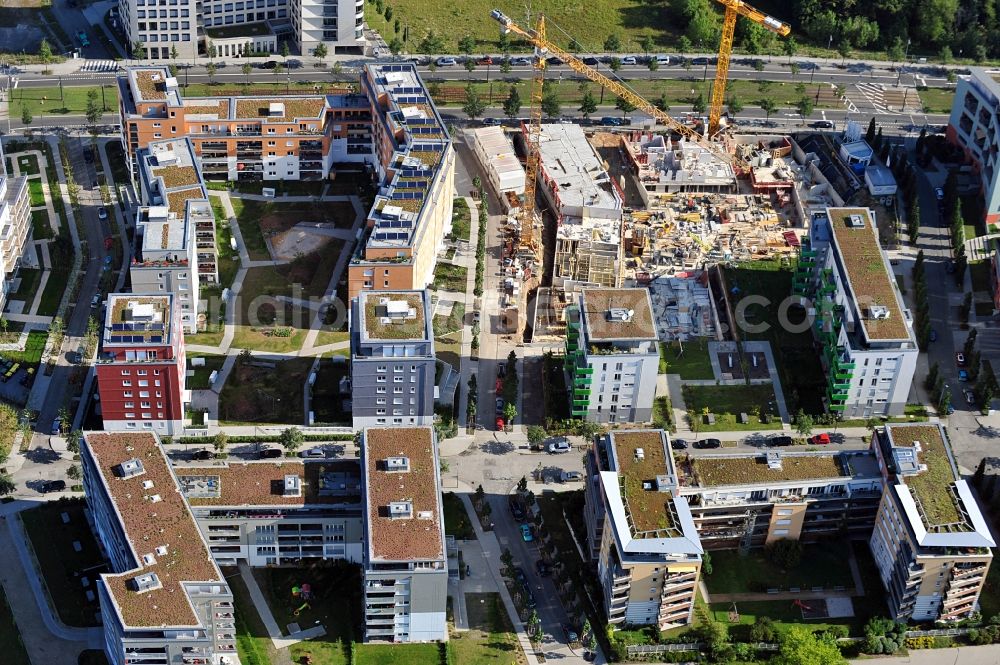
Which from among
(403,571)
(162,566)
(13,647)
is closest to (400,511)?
(403,571)

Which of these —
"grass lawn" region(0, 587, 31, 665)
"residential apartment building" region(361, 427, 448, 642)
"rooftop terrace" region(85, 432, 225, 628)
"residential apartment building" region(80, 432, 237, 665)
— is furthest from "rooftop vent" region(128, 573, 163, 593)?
"residential apartment building" region(361, 427, 448, 642)

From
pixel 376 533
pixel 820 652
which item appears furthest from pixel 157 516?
pixel 820 652

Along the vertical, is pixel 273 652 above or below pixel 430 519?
below

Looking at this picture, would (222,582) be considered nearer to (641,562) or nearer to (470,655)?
(470,655)

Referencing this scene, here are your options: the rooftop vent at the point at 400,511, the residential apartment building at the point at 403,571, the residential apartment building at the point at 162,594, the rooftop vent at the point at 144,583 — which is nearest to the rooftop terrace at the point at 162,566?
the residential apartment building at the point at 162,594

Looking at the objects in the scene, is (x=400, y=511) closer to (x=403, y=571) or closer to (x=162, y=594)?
(x=403, y=571)

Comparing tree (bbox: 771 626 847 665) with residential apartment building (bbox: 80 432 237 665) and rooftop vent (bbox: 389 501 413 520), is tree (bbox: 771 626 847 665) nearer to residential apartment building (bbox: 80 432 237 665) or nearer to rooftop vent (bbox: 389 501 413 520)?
rooftop vent (bbox: 389 501 413 520)

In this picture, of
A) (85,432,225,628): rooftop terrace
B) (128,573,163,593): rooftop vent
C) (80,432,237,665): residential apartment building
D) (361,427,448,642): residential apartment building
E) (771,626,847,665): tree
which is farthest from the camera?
(771,626,847,665): tree

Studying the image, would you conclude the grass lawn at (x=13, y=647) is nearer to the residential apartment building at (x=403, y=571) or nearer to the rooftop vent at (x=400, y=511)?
the residential apartment building at (x=403, y=571)
